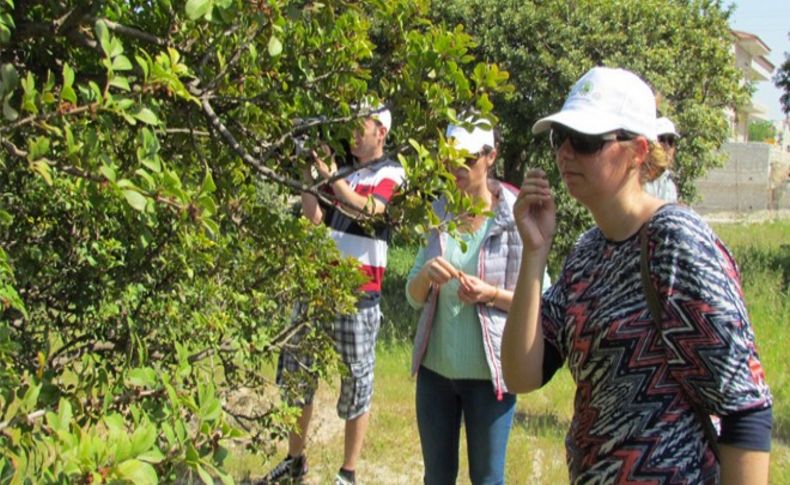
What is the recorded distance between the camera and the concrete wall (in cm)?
3016

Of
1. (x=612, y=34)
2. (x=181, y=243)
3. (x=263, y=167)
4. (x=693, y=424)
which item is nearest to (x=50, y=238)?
(x=181, y=243)

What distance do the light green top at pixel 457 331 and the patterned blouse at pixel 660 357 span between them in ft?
4.03

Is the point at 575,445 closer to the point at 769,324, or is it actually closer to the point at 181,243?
the point at 181,243

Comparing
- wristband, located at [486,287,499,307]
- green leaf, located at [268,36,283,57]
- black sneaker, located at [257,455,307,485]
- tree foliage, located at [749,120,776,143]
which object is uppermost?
tree foliage, located at [749,120,776,143]

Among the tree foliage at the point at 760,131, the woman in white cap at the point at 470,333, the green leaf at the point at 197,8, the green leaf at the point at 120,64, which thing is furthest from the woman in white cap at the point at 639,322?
the tree foliage at the point at 760,131

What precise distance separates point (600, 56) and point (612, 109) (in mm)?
7498

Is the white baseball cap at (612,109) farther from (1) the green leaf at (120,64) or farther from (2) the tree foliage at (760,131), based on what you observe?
(2) the tree foliage at (760,131)

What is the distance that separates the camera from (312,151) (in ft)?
8.38

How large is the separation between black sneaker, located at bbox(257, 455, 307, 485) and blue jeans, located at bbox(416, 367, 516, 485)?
4.06 ft

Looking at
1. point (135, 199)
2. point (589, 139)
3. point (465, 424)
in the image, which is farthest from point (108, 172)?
point (465, 424)

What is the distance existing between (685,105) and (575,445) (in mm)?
7936

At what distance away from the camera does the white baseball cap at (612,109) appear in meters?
2.17

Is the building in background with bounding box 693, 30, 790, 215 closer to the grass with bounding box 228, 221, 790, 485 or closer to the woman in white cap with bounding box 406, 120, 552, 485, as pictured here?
the grass with bounding box 228, 221, 790, 485

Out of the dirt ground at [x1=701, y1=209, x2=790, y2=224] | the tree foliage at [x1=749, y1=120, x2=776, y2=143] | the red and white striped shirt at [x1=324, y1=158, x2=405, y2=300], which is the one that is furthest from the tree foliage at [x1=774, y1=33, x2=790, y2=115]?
the tree foliage at [x1=749, y1=120, x2=776, y2=143]
